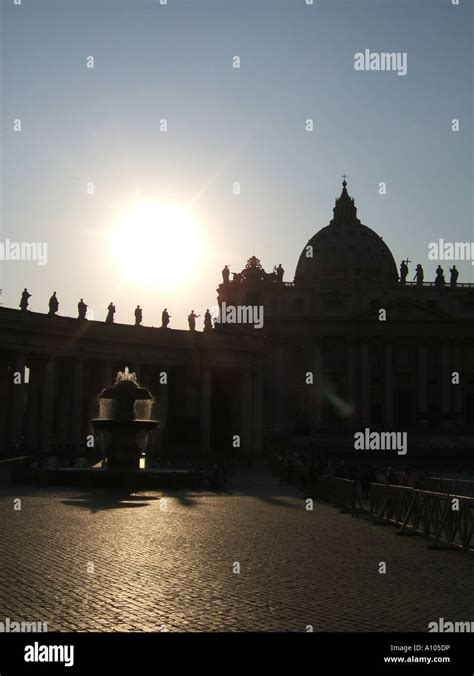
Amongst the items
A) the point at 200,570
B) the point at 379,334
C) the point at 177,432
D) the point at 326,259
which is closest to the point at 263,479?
the point at 177,432

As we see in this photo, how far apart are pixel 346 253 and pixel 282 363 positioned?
4307cm

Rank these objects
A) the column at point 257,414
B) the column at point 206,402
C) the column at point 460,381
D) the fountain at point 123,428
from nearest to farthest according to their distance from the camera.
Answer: the fountain at point 123,428 → the column at point 206,402 → the column at point 257,414 → the column at point 460,381

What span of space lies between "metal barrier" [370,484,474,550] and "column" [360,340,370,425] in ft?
275

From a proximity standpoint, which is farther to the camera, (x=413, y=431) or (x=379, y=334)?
(x=379, y=334)

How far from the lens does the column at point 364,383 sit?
11169 centimetres

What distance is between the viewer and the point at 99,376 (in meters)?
72.1

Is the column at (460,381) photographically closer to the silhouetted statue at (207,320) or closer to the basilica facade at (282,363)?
the basilica facade at (282,363)

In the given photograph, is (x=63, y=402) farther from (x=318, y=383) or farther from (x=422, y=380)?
(x=422, y=380)

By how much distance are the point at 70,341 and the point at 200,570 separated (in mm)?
52986

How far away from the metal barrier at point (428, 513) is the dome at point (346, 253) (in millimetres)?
116367

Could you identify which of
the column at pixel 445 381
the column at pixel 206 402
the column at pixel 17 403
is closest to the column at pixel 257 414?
the column at pixel 206 402

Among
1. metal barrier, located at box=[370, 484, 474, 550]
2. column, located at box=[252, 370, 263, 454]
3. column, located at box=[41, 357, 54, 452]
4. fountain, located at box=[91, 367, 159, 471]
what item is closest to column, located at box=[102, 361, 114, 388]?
column, located at box=[41, 357, 54, 452]

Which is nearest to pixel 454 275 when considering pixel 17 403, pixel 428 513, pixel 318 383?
pixel 318 383
